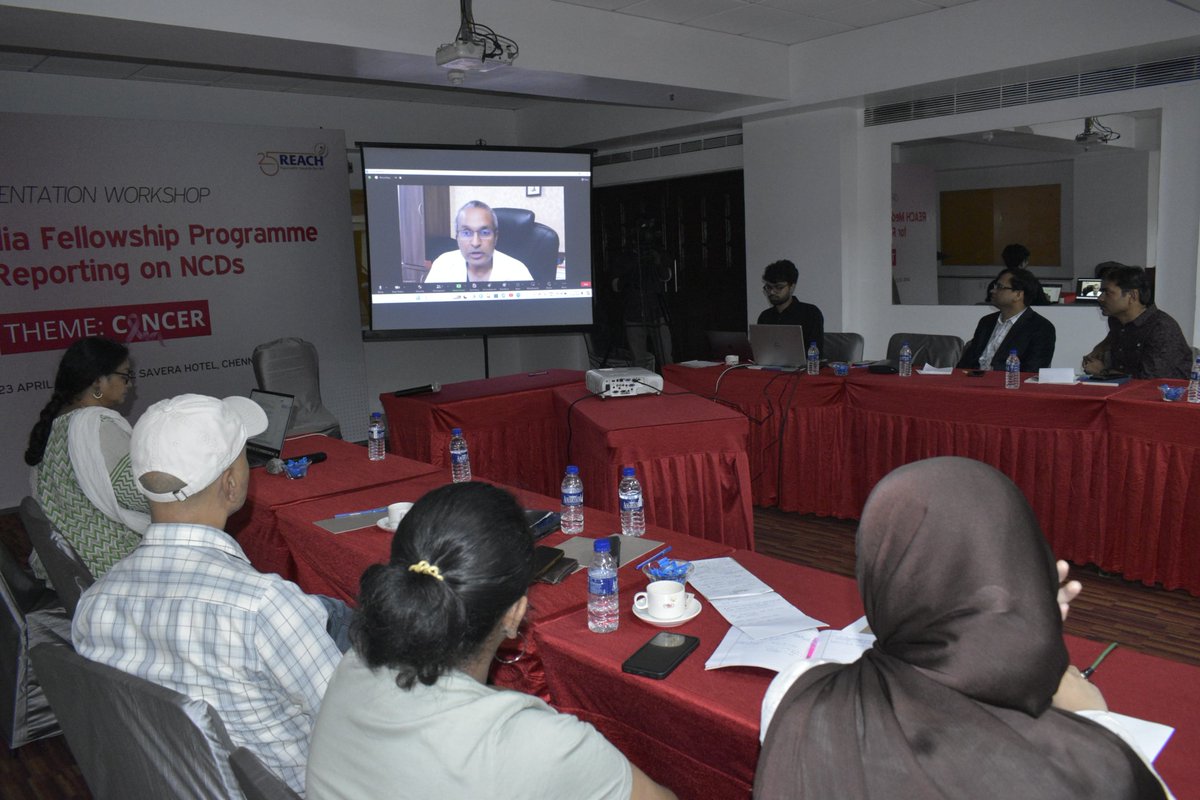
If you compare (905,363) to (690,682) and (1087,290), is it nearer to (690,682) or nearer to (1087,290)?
(1087,290)

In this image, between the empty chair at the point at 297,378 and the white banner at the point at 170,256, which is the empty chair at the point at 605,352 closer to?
the empty chair at the point at 297,378

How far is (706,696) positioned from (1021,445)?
2.83 meters

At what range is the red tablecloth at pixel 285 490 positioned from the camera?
2857mm

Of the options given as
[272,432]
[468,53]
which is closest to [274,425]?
[272,432]

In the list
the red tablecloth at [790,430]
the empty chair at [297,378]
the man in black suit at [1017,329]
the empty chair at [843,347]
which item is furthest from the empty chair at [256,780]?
the empty chair at [843,347]

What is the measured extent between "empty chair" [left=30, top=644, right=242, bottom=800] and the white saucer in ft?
2.62

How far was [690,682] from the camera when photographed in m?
1.48

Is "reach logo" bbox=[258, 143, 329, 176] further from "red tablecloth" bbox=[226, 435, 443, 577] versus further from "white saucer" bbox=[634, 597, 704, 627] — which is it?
"white saucer" bbox=[634, 597, 704, 627]

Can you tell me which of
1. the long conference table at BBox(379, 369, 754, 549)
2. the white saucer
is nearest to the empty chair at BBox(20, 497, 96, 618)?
the white saucer

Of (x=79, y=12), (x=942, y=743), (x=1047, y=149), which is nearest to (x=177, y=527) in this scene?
(x=942, y=743)

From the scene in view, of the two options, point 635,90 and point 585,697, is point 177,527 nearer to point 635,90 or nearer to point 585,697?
point 585,697

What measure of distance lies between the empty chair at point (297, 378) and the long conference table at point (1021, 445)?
2.23 metres

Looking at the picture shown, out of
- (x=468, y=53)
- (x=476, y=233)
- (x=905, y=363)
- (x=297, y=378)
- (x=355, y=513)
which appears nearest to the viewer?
(x=355, y=513)

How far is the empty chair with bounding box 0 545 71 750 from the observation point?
2.49m
